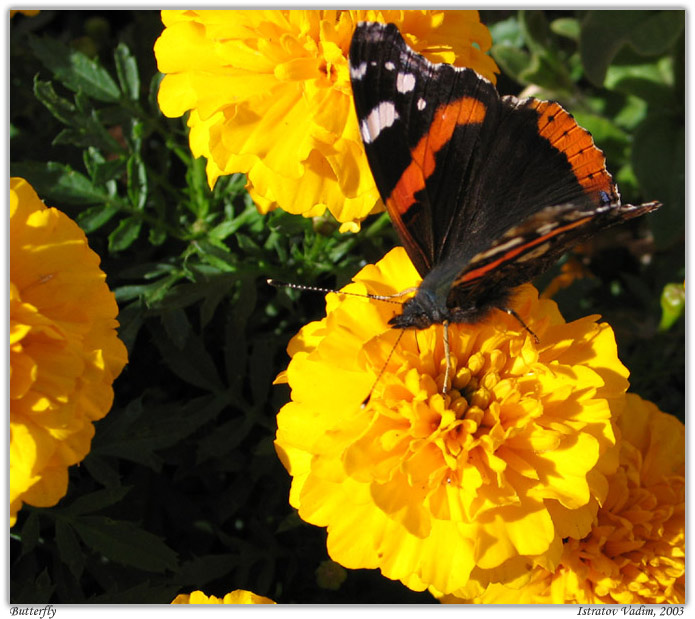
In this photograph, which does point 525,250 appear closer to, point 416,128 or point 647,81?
point 416,128

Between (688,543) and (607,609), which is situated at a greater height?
(688,543)

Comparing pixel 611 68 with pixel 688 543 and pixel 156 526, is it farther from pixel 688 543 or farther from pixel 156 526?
pixel 156 526

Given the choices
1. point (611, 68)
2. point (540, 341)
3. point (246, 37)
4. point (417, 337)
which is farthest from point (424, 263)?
point (611, 68)

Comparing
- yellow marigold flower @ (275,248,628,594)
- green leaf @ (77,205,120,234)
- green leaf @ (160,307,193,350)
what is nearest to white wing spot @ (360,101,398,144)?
yellow marigold flower @ (275,248,628,594)

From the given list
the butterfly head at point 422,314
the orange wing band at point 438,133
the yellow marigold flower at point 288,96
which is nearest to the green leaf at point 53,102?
A: the yellow marigold flower at point 288,96

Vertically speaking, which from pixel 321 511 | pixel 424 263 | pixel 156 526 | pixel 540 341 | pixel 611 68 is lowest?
pixel 156 526

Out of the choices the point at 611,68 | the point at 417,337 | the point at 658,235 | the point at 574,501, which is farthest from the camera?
the point at 611,68

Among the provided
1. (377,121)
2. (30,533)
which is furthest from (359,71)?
(30,533)

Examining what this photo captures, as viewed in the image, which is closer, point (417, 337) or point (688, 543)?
point (417, 337)
